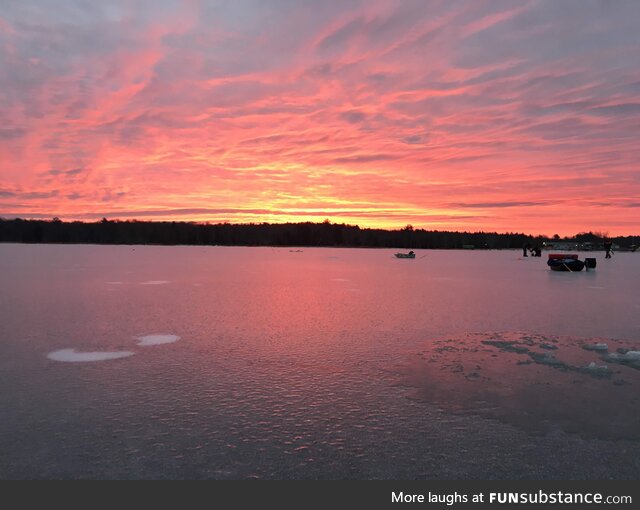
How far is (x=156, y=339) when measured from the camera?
36.0 ft

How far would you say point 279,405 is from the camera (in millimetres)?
6449

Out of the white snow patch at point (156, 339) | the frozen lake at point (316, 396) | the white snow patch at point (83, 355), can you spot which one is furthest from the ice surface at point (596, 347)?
the white snow patch at point (83, 355)

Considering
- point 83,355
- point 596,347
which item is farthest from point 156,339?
point 596,347

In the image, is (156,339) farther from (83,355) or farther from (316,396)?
(316,396)

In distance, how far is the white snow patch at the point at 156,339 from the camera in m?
10.6

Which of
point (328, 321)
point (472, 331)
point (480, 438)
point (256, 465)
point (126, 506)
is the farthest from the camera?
point (328, 321)

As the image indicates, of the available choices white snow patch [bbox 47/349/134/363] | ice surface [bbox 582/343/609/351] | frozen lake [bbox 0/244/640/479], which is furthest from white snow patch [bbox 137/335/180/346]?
ice surface [bbox 582/343/609/351]

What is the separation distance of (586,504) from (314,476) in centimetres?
245

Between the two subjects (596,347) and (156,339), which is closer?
(596,347)

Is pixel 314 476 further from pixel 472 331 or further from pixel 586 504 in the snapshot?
pixel 472 331

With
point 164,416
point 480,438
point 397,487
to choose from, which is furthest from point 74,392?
point 480,438

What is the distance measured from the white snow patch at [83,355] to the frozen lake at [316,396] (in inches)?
1.8

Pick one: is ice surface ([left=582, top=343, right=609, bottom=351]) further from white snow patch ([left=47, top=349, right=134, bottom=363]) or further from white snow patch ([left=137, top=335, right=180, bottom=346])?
white snow patch ([left=47, top=349, right=134, bottom=363])

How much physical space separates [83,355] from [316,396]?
17.2 feet
